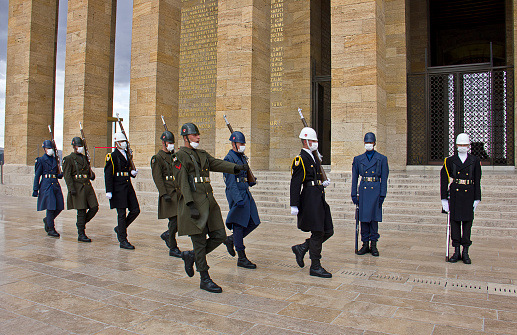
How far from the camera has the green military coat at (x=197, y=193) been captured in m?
4.56

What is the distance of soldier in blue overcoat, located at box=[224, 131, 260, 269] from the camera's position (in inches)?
216

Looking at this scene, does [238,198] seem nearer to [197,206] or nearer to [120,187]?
[197,206]

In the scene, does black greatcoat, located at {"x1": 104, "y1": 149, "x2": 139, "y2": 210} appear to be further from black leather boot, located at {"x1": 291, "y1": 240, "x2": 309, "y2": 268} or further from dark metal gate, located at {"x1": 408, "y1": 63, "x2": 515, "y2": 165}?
dark metal gate, located at {"x1": 408, "y1": 63, "x2": 515, "y2": 165}

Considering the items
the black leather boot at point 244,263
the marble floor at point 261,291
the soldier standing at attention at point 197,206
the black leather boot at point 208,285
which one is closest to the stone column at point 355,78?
the marble floor at point 261,291

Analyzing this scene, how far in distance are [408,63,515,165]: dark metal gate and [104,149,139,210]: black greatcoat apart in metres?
10.7

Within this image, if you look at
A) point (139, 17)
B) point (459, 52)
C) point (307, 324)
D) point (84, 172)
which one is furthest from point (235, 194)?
point (459, 52)

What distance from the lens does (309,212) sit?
200 inches

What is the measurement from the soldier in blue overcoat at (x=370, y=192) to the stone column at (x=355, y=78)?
4671 mm

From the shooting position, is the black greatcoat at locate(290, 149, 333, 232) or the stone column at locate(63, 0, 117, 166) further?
the stone column at locate(63, 0, 117, 166)

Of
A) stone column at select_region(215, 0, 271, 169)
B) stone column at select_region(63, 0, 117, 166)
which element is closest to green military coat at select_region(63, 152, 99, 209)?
stone column at select_region(215, 0, 271, 169)

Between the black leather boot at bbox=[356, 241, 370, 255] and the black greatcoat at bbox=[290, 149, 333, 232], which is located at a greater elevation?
the black greatcoat at bbox=[290, 149, 333, 232]

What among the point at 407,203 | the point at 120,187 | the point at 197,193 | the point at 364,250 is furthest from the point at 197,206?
the point at 407,203

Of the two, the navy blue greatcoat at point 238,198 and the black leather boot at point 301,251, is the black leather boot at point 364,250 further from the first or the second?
the navy blue greatcoat at point 238,198

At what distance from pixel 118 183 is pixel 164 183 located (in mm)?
947
